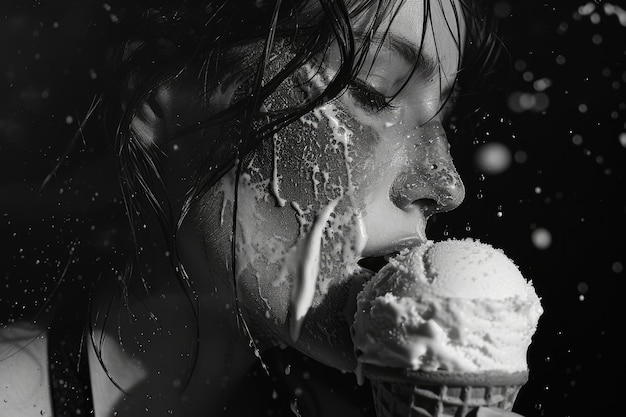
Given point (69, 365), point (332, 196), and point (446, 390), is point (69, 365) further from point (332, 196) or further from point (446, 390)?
point (446, 390)

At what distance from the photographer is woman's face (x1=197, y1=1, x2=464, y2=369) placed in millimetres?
975

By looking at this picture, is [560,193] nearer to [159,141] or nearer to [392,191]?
[392,191]

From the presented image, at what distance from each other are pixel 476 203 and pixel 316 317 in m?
0.76

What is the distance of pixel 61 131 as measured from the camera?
47.5 inches

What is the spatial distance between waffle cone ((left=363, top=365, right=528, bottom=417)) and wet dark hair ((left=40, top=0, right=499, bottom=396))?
0.30 meters

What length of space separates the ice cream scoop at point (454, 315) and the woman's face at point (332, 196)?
0.13 metres

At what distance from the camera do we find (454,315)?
81cm

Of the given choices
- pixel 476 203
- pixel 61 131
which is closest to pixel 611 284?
pixel 476 203

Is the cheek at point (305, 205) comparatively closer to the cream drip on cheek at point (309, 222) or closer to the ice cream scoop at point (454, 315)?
the cream drip on cheek at point (309, 222)

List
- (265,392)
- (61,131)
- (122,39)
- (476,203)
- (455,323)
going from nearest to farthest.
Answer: (455,323) → (122,39) → (61,131) → (265,392) → (476,203)

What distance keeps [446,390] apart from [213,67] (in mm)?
541

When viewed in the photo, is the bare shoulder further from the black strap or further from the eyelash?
the eyelash

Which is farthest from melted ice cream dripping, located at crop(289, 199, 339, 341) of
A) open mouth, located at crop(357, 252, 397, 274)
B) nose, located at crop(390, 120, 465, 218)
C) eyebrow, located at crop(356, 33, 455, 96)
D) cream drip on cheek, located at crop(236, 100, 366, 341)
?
open mouth, located at crop(357, 252, 397, 274)

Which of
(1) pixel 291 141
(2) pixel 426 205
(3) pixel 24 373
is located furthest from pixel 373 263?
(3) pixel 24 373
